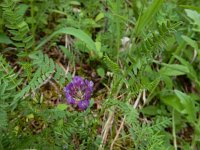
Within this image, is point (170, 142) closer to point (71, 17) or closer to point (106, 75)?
point (106, 75)

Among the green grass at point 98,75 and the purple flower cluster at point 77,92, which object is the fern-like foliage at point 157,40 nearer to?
the green grass at point 98,75

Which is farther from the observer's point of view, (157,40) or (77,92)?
(77,92)

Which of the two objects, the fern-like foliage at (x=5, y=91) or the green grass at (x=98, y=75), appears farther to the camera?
the green grass at (x=98, y=75)

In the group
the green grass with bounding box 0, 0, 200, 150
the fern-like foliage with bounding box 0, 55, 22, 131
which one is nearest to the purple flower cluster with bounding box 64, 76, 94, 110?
the green grass with bounding box 0, 0, 200, 150

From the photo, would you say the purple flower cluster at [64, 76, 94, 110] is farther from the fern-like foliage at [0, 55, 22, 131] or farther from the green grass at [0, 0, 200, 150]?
the fern-like foliage at [0, 55, 22, 131]

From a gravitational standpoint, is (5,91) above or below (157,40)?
below

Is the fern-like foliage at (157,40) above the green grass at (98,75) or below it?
above

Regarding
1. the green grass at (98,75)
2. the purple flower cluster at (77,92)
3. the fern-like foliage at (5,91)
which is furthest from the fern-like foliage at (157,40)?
the fern-like foliage at (5,91)

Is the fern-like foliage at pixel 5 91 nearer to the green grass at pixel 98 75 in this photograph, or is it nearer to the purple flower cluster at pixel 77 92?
the green grass at pixel 98 75

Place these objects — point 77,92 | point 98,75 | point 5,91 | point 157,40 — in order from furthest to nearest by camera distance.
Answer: point 98,75 < point 77,92 < point 5,91 < point 157,40

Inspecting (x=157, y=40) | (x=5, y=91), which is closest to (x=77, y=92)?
(x=5, y=91)

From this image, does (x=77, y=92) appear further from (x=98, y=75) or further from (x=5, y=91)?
(x=98, y=75)

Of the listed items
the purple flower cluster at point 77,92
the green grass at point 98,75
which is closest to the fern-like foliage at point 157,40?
the green grass at point 98,75
